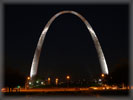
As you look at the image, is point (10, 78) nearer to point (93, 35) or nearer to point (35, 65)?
point (35, 65)

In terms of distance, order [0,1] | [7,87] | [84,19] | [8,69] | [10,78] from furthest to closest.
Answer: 1. [84,19]
2. [8,69]
3. [10,78]
4. [7,87]
5. [0,1]

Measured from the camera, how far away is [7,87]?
47875 mm

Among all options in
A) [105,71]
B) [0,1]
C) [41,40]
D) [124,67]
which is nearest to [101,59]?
Answer: [105,71]

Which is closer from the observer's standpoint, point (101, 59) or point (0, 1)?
point (0, 1)

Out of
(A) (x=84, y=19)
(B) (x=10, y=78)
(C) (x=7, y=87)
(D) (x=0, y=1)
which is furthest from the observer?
(A) (x=84, y=19)

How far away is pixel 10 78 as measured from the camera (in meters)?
51.1

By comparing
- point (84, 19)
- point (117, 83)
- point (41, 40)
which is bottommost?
point (117, 83)

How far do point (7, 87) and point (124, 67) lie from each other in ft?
74.7

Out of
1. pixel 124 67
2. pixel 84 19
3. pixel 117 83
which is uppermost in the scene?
pixel 84 19

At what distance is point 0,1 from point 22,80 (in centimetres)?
4777

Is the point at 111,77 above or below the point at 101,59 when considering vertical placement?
below

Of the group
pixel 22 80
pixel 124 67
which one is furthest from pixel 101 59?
pixel 22 80

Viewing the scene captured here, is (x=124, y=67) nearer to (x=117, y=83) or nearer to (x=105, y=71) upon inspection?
(x=117, y=83)

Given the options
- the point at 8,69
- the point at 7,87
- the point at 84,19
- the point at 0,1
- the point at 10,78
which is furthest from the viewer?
the point at 84,19
